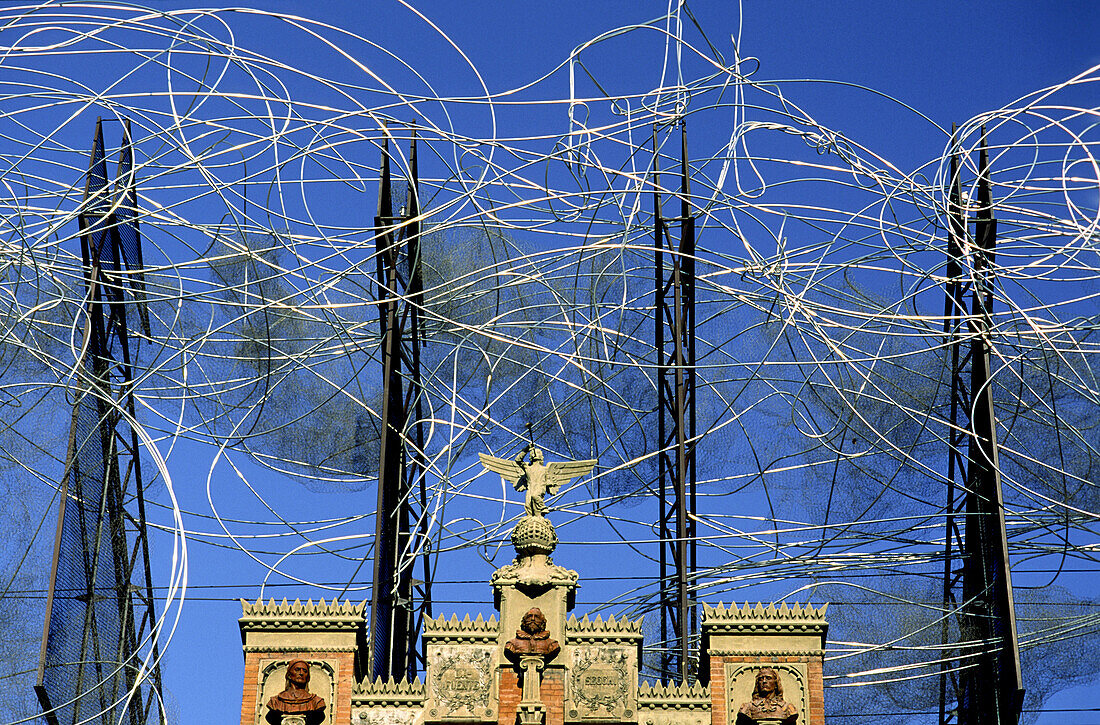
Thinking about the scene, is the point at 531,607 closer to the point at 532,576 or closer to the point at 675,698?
the point at 532,576

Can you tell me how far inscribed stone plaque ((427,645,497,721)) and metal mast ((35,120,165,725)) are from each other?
14.6 ft

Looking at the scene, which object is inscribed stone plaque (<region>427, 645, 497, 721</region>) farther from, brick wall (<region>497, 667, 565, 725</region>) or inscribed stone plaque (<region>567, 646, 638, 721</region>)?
inscribed stone plaque (<region>567, 646, 638, 721</region>)

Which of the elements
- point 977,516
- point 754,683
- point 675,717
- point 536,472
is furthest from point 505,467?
point 977,516

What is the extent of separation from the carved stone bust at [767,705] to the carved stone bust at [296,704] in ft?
17.9

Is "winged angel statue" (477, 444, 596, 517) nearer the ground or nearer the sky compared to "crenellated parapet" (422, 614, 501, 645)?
nearer the sky

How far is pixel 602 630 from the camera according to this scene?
75.0ft

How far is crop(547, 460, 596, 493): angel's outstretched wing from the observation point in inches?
949

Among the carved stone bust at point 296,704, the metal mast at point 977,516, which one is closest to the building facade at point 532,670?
the carved stone bust at point 296,704

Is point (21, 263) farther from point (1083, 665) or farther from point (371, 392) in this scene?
point (1083, 665)

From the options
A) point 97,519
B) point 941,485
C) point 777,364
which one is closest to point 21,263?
point 97,519

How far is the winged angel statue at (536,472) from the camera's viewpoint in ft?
78.6

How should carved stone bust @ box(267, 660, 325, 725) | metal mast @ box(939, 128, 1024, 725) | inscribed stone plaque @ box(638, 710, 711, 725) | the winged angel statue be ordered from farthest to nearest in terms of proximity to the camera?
metal mast @ box(939, 128, 1024, 725) < the winged angel statue < inscribed stone plaque @ box(638, 710, 711, 725) < carved stone bust @ box(267, 660, 325, 725)

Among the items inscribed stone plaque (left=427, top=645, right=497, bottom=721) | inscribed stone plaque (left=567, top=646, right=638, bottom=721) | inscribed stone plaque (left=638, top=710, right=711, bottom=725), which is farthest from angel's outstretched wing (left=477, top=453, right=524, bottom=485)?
inscribed stone plaque (left=638, top=710, right=711, bottom=725)

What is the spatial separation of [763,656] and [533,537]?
347 cm
